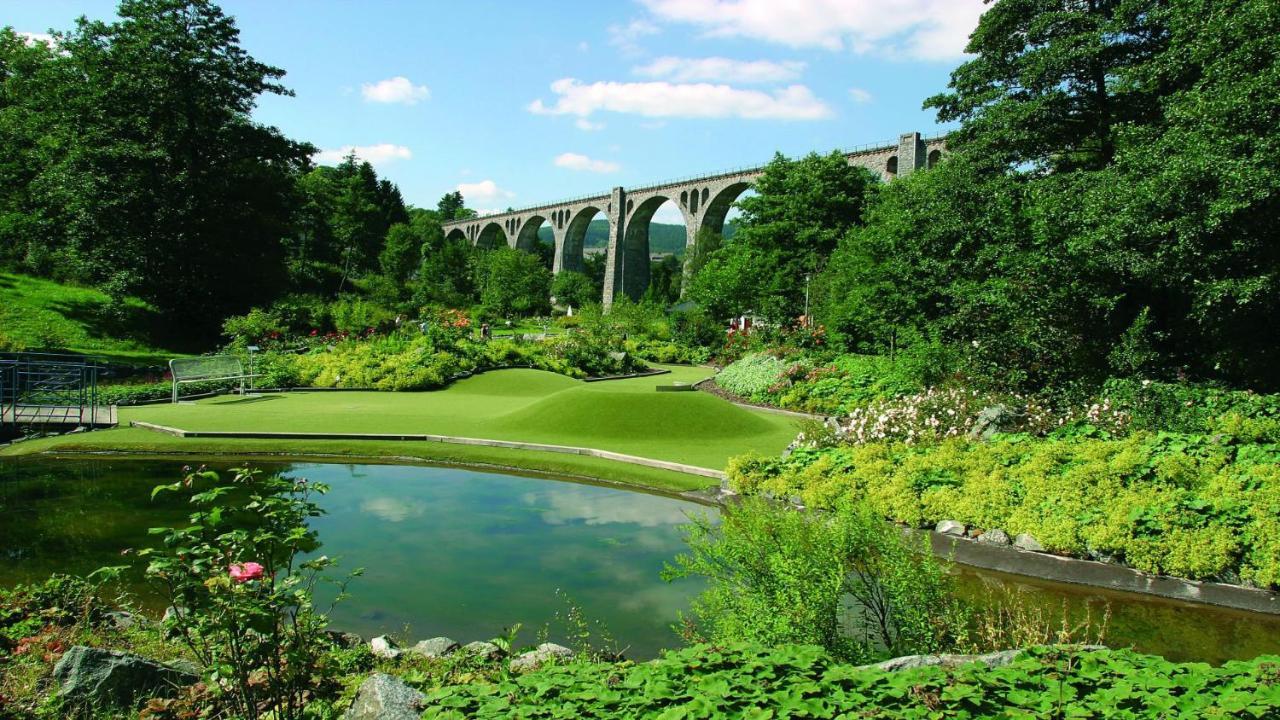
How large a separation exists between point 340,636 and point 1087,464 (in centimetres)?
606

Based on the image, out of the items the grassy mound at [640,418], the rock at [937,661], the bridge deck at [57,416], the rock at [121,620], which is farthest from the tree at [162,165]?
the rock at [937,661]

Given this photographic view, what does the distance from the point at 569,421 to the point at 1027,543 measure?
21.6 feet

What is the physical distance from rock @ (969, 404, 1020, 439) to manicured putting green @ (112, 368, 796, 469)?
266cm

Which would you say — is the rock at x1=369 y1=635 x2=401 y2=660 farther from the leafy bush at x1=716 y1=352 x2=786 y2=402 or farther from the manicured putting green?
the leafy bush at x1=716 y1=352 x2=786 y2=402

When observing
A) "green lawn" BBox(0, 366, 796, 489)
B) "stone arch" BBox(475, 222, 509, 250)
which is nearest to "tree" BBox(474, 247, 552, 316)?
"stone arch" BBox(475, 222, 509, 250)

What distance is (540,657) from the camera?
12.5 ft

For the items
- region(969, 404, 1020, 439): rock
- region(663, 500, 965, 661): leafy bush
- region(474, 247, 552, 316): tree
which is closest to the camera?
region(663, 500, 965, 661): leafy bush

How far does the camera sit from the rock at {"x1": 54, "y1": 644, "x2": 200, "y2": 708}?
2957mm

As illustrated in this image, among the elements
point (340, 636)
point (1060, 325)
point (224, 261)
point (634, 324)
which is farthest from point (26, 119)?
point (1060, 325)


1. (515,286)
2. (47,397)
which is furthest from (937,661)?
(515,286)

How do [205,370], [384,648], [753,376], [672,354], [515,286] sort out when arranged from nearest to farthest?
1. [384,648]
2. [205,370]
3. [753,376]
4. [672,354]
5. [515,286]

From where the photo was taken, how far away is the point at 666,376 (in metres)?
20.6

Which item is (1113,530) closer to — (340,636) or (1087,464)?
(1087,464)

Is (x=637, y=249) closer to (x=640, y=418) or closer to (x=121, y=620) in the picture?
(x=640, y=418)
